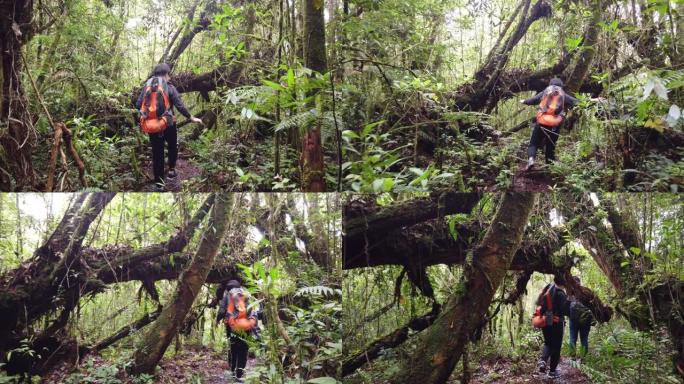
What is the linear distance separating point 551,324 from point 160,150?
12.4 ft

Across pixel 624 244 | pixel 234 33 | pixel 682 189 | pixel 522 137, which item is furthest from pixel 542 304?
pixel 234 33

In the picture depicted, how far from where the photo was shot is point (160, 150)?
4.52m

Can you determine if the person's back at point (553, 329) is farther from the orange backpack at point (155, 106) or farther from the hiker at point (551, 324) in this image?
the orange backpack at point (155, 106)

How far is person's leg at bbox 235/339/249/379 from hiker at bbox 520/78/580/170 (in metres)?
3.10

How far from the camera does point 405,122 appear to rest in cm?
534

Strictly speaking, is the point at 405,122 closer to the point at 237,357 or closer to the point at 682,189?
the point at 682,189

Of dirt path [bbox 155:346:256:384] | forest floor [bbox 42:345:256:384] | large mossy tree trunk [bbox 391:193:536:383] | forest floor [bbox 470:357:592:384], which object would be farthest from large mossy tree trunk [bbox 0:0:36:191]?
forest floor [bbox 470:357:592:384]

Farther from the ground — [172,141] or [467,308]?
[172,141]

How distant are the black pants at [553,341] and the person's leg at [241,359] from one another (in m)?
2.34

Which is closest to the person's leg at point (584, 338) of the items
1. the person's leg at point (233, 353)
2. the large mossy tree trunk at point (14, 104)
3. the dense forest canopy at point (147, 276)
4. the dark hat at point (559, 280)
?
the dark hat at point (559, 280)

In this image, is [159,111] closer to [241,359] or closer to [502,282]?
[241,359]

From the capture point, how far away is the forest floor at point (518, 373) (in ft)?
12.0

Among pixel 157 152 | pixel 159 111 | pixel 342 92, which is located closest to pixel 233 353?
pixel 157 152

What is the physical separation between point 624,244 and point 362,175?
7.73 feet
